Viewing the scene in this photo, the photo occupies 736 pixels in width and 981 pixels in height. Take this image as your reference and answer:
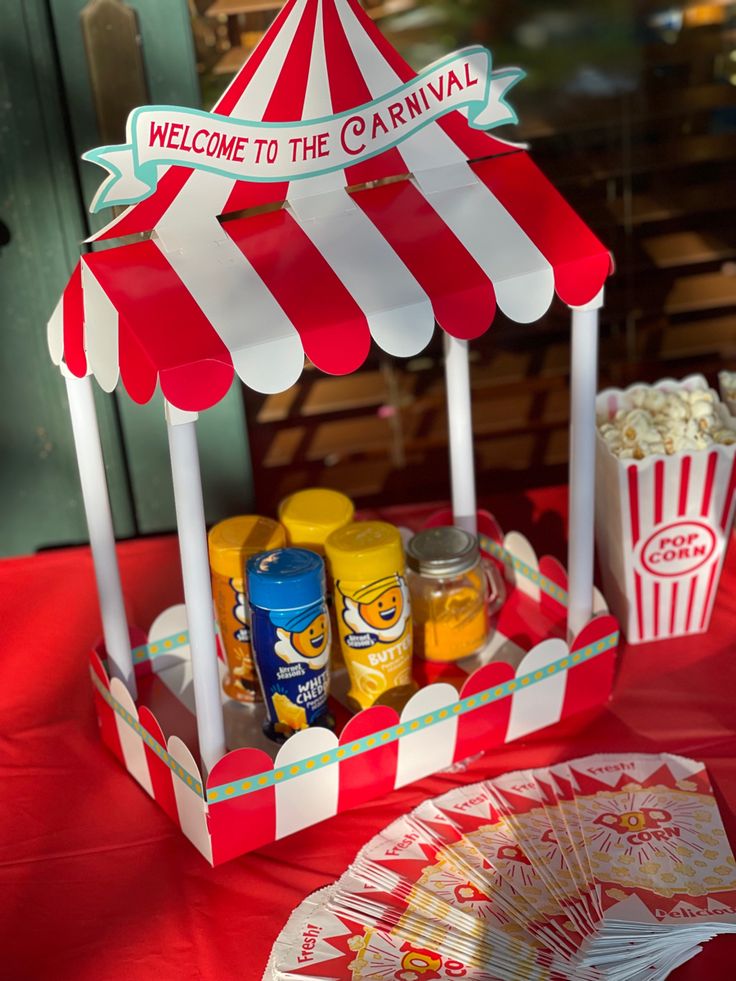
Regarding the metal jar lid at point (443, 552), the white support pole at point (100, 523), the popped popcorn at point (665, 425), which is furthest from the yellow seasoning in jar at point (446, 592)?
the white support pole at point (100, 523)

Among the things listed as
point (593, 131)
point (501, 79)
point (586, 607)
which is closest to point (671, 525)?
point (586, 607)

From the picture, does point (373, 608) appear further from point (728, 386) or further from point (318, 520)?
point (728, 386)

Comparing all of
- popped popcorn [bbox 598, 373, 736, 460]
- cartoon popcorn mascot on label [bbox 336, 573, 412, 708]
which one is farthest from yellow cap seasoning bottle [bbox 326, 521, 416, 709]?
popped popcorn [bbox 598, 373, 736, 460]

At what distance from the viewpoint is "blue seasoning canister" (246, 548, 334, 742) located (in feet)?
4.14

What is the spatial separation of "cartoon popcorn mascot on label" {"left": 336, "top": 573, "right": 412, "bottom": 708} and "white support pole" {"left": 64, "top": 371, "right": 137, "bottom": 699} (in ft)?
0.89

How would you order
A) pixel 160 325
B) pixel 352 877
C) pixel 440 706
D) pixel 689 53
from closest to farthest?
pixel 160 325 < pixel 352 877 < pixel 440 706 < pixel 689 53

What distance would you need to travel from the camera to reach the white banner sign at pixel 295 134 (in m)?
1.15

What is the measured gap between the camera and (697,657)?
1.58 m

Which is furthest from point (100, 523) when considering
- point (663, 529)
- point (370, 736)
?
point (663, 529)

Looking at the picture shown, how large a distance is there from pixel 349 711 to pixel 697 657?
46cm

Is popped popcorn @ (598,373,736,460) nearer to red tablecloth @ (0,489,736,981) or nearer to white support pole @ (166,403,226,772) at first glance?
red tablecloth @ (0,489,736,981)

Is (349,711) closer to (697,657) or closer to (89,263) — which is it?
(697,657)

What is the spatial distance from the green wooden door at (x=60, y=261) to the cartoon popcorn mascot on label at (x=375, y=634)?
80 cm

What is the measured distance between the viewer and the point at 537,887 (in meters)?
1.19
